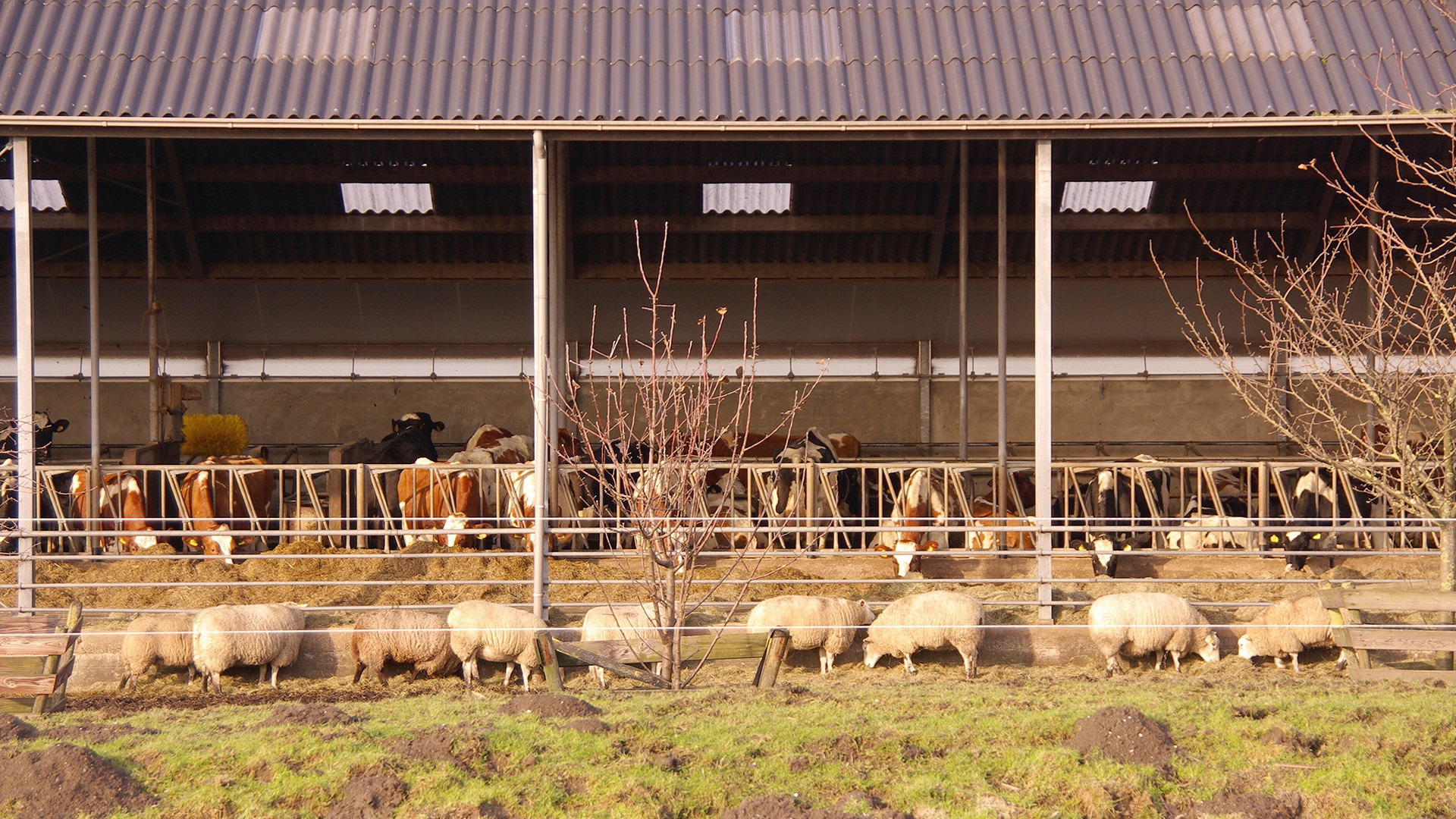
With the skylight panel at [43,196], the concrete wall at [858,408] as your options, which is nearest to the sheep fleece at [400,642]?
the concrete wall at [858,408]

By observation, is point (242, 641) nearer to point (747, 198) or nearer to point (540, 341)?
point (540, 341)

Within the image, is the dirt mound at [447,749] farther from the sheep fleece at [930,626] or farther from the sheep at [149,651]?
the sheep fleece at [930,626]

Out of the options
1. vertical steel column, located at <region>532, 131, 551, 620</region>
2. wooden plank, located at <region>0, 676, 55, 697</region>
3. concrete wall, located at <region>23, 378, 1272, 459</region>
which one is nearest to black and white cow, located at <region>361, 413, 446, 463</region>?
concrete wall, located at <region>23, 378, 1272, 459</region>

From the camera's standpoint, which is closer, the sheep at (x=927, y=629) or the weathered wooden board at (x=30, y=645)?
the weathered wooden board at (x=30, y=645)

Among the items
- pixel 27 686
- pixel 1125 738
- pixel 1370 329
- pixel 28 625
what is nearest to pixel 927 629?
pixel 1125 738

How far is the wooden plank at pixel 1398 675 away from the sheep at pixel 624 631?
442 centimetres

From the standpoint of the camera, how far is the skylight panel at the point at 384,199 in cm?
1595

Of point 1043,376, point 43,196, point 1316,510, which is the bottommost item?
point 1316,510

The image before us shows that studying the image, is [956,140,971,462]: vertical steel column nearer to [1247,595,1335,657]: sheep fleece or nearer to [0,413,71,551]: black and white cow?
[1247,595,1335,657]: sheep fleece

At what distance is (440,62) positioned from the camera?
884 centimetres

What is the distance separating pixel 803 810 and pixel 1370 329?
15.2 ft

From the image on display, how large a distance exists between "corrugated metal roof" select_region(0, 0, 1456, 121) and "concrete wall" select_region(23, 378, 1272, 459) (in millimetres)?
8767

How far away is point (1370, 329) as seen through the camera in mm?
7281

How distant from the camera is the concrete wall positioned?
58.7 ft
